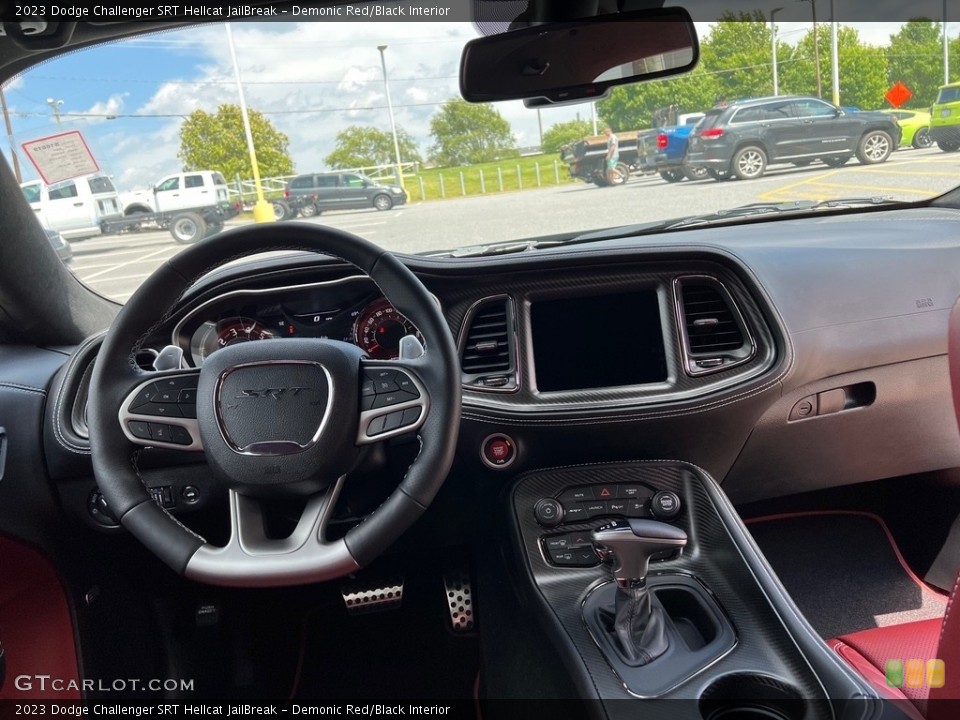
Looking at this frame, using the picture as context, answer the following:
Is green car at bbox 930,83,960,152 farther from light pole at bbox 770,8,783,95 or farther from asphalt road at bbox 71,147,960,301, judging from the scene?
light pole at bbox 770,8,783,95

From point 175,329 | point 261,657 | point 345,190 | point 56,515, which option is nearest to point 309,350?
point 175,329

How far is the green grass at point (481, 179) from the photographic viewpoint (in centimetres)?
307

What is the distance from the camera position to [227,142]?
15.0ft

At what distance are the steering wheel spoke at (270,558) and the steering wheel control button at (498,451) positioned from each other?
0.90 m

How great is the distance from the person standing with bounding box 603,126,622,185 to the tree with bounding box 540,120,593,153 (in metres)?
0.09

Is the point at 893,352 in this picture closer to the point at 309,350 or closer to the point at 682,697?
the point at 682,697

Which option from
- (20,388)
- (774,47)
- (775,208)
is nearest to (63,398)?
(20,388)

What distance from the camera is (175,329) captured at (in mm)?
2260

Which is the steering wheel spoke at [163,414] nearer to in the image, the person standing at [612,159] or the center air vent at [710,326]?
the center air vent at [710,326]

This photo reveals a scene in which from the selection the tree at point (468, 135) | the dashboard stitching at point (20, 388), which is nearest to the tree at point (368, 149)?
the tree at point (468, 135)

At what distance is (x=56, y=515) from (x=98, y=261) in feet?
3.13

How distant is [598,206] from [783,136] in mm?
764

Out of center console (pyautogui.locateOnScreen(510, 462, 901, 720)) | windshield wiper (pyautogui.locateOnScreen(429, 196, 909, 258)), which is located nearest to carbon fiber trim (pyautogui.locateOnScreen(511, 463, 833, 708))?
center console (pyautogui.locateOnScreen(510, 462, 901, 720))

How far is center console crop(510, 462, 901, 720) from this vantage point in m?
1.77
